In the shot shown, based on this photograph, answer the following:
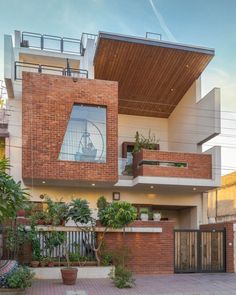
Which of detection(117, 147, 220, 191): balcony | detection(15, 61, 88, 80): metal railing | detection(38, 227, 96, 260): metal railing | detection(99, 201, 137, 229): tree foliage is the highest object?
detection(15, 61, 88, 80): metal railing

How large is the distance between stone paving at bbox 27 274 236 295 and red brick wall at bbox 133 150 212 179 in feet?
18.8

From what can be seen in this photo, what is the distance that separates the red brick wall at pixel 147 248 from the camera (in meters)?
14.7

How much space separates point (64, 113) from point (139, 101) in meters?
5.86

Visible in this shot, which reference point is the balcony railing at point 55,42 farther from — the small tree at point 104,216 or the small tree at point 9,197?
the small tree at point 9,197

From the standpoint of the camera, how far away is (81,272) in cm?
1359

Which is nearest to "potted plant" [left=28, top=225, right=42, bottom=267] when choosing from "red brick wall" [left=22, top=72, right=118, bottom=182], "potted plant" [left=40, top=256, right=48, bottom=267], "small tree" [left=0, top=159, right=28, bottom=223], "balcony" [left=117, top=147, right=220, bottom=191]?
"potted plant" [left=40, top=256, right=48, bottom=267]

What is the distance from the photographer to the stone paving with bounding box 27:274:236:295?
1117 cm

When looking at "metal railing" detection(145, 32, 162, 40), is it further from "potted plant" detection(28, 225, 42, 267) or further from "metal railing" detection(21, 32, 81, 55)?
"potted plant" detection(28, 225, 42, 267)

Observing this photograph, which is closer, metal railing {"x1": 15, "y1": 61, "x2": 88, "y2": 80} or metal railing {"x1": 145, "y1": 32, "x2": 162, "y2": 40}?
metal railing {"x1": 15, "y1": 61, "x2": 88, "y2": 80}

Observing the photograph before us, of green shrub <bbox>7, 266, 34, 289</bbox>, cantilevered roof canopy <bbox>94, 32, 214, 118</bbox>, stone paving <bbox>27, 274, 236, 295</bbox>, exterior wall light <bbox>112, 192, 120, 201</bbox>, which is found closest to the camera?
green shrub <bbox>7, 266, 34, 289</bbox>

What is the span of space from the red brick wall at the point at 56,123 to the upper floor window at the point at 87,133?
0.27 m

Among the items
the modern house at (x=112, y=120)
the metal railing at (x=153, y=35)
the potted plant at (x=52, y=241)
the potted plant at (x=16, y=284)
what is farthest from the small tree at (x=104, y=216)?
the metal railing at (x=153, y=35)

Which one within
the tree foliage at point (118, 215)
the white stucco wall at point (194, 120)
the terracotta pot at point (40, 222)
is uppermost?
the white stucco wall at point (194, 120)

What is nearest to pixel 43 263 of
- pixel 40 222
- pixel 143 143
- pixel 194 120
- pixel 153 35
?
pixel 40 222
